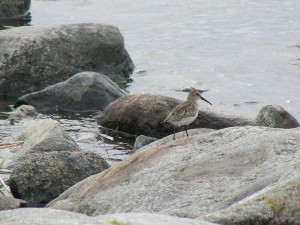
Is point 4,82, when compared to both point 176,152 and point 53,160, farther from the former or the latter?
point 176,152

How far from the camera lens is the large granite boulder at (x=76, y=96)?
13.8 m

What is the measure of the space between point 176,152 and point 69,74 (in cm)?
861

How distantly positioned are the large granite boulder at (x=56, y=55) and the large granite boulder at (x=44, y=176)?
19.7 ft

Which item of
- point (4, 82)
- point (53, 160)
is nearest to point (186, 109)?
point (53, 160)

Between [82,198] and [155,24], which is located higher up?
[82,198]

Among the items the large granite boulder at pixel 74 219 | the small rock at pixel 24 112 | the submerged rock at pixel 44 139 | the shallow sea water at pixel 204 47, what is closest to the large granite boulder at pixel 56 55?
the shallow sea water at pixel 204 47

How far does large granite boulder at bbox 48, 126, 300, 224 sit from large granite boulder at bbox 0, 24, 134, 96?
771 cm

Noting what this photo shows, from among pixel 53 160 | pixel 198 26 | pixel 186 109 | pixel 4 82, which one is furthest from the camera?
pixel 198 26

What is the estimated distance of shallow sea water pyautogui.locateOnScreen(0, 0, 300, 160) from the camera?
589 inches

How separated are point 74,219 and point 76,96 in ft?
31.8

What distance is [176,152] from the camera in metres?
7.34

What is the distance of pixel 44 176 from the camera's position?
29.6 feet

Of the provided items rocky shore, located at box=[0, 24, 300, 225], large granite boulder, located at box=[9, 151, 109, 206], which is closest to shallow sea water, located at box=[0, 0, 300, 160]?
rocky shore, located at box=[0, 24, 300, 225]

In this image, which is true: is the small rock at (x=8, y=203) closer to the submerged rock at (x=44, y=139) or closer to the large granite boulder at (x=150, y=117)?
the submerged rock at (x=44, y=139)
